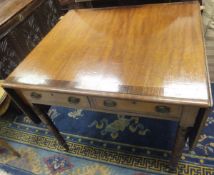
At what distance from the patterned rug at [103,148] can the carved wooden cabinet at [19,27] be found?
600 millimetres

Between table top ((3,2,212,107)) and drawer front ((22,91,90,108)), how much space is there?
0.06 metres

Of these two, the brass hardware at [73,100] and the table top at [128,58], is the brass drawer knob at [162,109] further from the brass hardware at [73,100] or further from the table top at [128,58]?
the brass hardware at [73,100]

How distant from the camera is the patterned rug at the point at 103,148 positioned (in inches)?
50.1

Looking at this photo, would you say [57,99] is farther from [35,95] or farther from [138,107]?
[138,107]

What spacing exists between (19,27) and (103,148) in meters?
1.23

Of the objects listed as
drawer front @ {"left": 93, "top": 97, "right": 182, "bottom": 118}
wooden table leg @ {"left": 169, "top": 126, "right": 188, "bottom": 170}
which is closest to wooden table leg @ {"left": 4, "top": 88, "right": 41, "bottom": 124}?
drawer front @ {"left": 93, "top": 97, "right": 182, "bottom": 118}

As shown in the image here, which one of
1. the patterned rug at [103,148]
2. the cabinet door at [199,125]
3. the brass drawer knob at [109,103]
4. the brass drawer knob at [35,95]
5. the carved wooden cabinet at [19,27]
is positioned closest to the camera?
the cabinet door at [199,125]

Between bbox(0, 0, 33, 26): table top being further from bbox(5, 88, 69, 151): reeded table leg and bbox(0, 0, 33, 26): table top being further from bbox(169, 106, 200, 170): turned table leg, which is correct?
bbox(169, 106, 200, 170): turned table leg

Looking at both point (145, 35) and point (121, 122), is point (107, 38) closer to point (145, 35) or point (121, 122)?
point (145, 35)

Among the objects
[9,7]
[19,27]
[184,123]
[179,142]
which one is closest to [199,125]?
[184,123]

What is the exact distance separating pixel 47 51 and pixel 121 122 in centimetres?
79

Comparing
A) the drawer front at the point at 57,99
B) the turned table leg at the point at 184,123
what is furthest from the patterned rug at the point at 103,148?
the drawer front at the point at 57,99

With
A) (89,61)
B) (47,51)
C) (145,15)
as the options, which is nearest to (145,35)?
(145,15)

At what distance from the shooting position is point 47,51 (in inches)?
44.1
